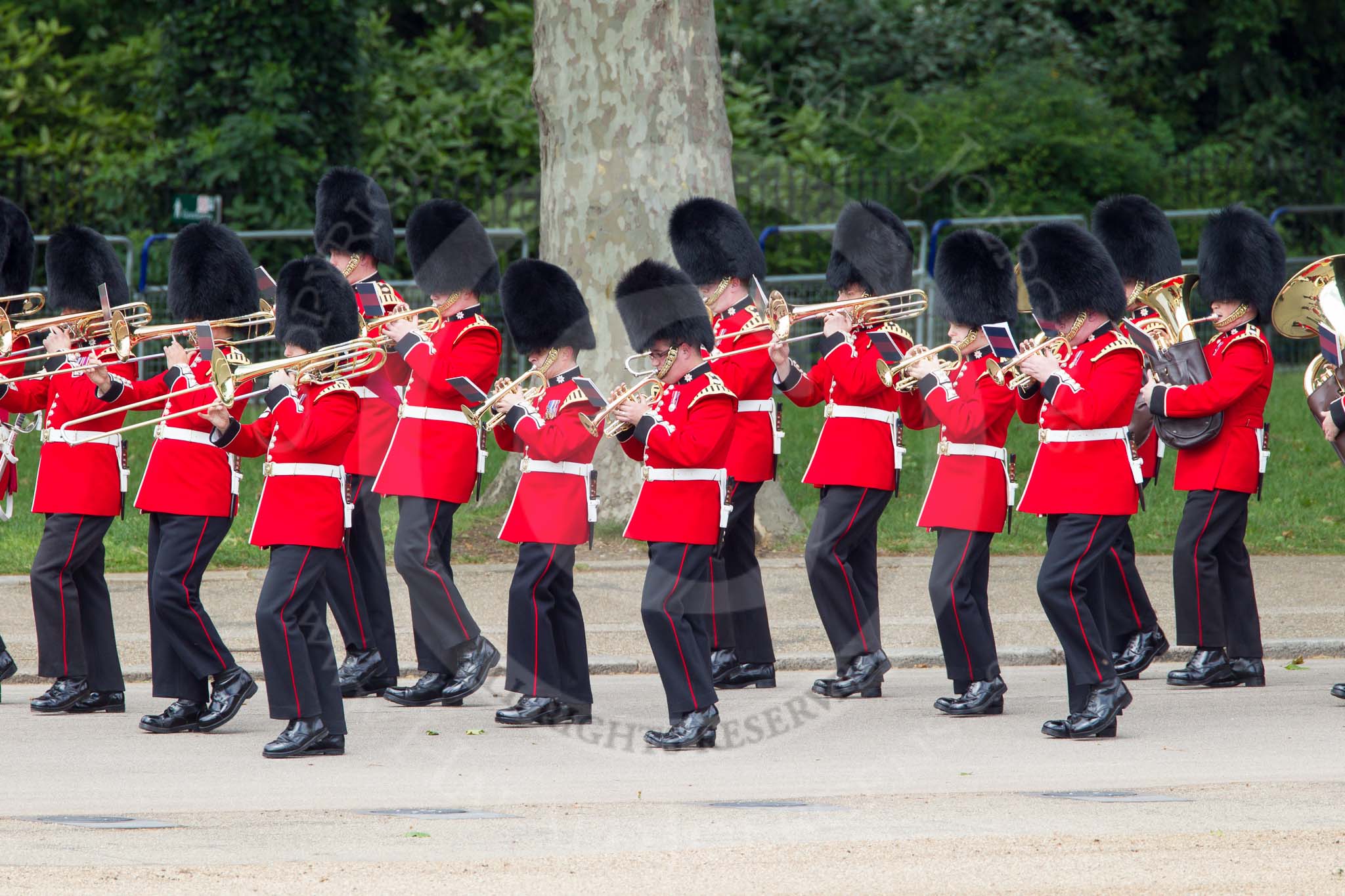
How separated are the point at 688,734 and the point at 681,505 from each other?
2.32ft

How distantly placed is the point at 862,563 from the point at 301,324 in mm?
2196

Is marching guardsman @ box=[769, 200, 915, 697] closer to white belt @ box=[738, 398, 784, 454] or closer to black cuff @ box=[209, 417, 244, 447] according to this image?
white belt @ box=[738, 398, 784, 454]

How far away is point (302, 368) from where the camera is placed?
5770mm

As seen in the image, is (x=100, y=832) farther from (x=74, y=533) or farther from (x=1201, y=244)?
(x=1201, y=244)

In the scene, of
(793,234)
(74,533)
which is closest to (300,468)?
(74,533)

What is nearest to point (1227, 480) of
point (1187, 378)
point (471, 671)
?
point (1187, 378)

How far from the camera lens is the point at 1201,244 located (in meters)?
7.22

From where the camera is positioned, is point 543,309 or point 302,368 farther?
point 543,309

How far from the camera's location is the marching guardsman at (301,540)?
5.69 metres

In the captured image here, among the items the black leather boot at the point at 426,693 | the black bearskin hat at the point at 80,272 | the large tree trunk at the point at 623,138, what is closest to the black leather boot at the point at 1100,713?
the black leather boot at the point at 426,693

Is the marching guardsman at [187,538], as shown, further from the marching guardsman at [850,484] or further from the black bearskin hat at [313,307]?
the marching guardsman at [850,484]

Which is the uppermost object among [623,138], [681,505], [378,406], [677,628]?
[623,138]

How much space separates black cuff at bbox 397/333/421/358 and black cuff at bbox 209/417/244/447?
625 millimetres

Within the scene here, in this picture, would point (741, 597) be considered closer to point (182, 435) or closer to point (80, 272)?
point (182, 435)
